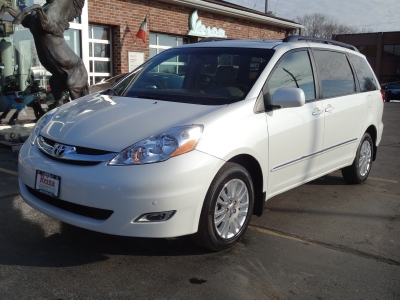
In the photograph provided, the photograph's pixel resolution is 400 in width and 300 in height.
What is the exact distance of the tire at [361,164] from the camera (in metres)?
6.06

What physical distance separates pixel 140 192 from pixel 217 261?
908 mm

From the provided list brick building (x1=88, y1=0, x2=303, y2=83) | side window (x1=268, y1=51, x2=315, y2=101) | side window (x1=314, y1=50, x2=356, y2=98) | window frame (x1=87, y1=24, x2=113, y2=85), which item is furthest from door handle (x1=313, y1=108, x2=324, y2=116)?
brick building (x1=88, y1=0, x2=303, y2=83)

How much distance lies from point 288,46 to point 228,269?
2.39 meters

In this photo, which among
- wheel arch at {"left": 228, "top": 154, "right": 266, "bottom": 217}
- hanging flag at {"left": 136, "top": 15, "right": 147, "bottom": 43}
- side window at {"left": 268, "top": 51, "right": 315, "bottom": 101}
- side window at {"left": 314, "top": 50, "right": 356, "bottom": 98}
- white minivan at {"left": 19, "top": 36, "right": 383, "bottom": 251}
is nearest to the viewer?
white minivan at {"left": 19, "top": 36, "right": 383, "bottom": 251}

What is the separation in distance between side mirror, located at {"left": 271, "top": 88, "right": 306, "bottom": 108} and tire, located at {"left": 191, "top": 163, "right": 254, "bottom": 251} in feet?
2.46

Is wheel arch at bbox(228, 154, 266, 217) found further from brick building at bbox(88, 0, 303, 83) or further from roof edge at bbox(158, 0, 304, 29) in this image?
roof edge at bbox(158, 0, 304, 29)

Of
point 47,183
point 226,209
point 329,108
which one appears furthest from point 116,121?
point 329,108

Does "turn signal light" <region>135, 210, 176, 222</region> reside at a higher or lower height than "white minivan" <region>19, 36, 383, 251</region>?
lower

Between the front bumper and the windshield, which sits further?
the windshield

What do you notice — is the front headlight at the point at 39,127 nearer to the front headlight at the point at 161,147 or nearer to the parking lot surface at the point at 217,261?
the parking lot surface at the point at 217,261

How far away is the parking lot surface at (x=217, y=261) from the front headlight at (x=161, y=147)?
829 millimetres

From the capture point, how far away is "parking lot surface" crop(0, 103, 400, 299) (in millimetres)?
3174

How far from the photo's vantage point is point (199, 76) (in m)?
4.72

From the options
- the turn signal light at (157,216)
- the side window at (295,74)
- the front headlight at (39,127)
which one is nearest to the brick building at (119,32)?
the front headlight at (39,127)
